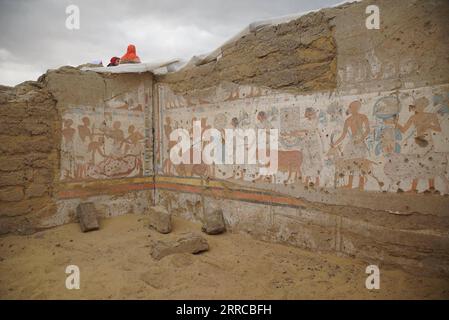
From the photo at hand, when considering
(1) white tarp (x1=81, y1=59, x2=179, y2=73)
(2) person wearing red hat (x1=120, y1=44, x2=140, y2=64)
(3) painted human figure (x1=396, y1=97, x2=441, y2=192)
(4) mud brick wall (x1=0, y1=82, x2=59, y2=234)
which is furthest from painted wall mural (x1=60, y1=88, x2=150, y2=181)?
(3) painted human figure (x1=396, y1=97, x2=441, y2=192)

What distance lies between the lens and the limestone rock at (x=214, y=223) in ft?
14.1

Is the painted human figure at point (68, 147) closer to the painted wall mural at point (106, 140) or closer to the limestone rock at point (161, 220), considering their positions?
the painted wall mural at point (106, 140)

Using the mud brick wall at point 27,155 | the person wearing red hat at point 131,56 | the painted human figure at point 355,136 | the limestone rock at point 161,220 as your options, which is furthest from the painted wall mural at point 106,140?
the painted human figure at point 355,136

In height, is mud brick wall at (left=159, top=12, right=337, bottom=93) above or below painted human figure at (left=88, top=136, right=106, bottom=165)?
above

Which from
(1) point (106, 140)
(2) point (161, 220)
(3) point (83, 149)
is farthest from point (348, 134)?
(3) point (83, 149)

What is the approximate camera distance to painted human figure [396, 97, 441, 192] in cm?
279

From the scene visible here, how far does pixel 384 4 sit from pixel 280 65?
1233mm

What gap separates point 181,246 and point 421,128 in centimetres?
272

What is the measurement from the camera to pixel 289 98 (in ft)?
12.3

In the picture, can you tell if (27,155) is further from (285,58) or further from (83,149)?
(285,58)

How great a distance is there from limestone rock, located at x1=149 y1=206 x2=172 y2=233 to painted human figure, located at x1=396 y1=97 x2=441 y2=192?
305cm

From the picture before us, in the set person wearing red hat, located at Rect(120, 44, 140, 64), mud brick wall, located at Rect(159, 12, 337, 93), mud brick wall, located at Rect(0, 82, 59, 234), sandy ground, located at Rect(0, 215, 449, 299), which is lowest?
sandy ground, located at Rect(0, 215, 449, 299)

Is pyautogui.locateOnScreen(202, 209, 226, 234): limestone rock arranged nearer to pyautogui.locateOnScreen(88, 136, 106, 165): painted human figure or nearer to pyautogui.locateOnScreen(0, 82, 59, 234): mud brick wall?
pyautogui.locateOnScreen(88, 136, 106, 165): painted human figure

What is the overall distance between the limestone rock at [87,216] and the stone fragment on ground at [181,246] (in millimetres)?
1425
